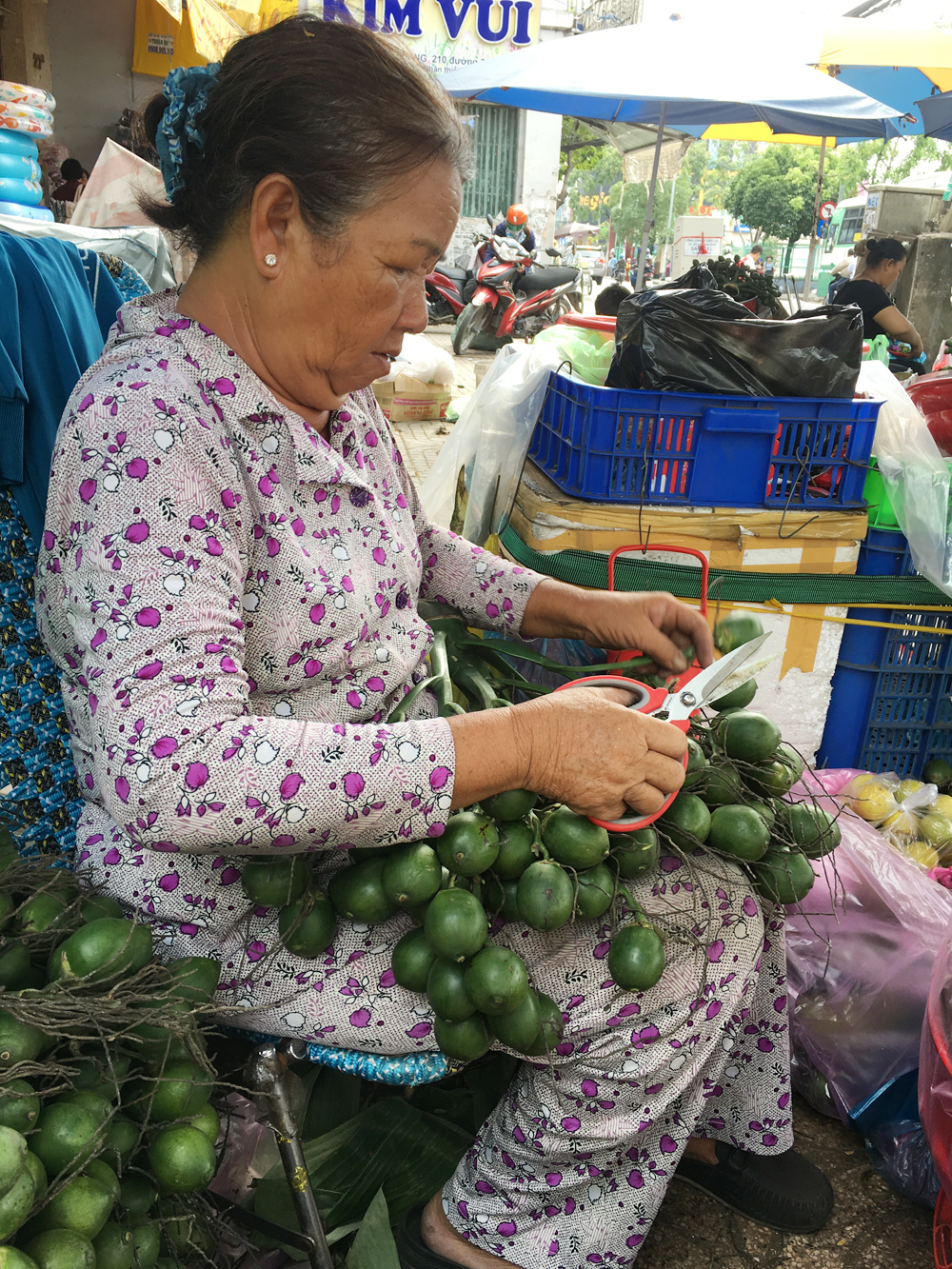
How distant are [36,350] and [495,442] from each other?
142cm

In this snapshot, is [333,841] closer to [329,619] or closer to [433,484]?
[329,619]

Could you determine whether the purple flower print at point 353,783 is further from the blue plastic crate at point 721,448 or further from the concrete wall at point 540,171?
the concrete wall at point 540,171

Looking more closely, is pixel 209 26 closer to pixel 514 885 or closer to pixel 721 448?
pixel 721 448

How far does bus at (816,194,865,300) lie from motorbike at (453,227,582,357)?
20.4m

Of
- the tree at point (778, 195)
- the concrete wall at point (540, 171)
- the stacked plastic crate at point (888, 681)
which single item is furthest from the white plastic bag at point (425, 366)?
the tree at point (778, 195)

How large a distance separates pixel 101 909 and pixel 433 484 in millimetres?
1953

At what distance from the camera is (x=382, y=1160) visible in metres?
1.51

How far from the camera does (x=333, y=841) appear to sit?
1087mm

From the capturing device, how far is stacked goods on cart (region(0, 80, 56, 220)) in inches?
114

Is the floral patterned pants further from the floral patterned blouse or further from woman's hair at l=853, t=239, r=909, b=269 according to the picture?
woman's hair at l=853, t=239, r=909, b=269

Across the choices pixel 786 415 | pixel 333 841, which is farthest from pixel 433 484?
pixel 333 841

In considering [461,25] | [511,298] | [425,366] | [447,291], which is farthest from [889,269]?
[461,25]

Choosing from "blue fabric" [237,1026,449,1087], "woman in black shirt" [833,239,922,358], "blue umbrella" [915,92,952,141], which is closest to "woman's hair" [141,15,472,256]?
"blue fabric" [237,1026,449,1087]

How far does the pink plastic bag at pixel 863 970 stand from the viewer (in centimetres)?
179
